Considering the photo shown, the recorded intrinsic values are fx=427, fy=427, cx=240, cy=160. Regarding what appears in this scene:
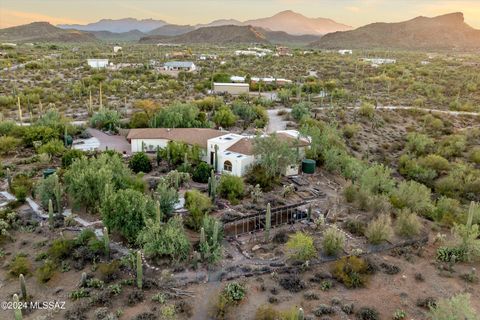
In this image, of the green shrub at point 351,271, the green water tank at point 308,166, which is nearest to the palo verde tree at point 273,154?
the green water tank at point 308,166

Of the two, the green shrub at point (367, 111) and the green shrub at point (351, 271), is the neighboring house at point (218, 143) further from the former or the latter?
the green shrub at point (367, 111)

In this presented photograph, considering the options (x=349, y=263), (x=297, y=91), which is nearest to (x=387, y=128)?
(x=297, y=91)

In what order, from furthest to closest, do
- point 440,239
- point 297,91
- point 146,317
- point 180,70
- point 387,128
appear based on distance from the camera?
point 180,70 < point 297,91 < point 387,128 < point 440,239 < point 146,317

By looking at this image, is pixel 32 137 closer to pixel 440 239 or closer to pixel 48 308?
pixel 48 308

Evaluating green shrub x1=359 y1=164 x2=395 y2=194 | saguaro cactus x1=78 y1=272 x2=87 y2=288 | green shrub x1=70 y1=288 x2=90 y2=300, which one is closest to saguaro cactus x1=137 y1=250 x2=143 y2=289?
green shrub x1=70 y1=288 x2=90 y2=300

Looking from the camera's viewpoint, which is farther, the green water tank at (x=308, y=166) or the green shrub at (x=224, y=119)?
the green shrub at (x=224, y=119)
